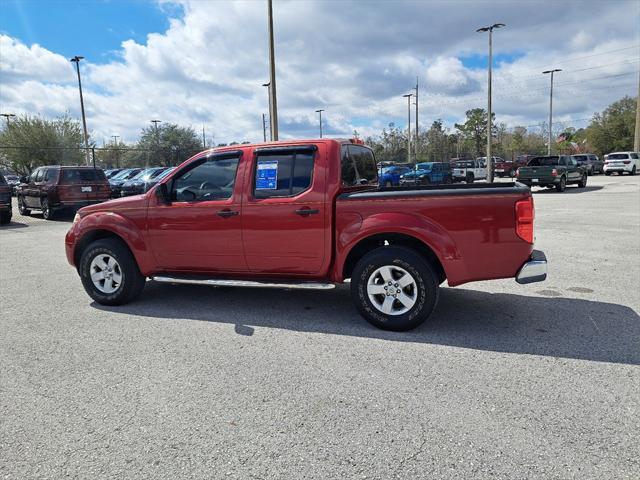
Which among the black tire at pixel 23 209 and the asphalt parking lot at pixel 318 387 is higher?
the black tire at pixel 23 209

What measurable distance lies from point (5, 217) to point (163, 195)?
12903 millimetres

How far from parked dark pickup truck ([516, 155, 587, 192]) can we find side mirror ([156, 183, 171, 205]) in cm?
2125

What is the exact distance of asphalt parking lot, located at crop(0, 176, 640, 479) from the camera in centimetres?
274

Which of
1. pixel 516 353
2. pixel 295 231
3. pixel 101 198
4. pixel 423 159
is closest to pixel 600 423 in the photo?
pixel 516 353

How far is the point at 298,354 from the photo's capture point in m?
4.24

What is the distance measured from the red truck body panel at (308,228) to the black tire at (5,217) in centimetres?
1150

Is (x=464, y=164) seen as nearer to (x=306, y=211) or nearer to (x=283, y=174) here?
(x=283, y=174)

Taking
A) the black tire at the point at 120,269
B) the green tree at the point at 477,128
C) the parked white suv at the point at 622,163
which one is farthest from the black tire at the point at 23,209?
the green tree at the point at 477,128

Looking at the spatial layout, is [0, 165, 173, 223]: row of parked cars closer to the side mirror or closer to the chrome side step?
the side mirror

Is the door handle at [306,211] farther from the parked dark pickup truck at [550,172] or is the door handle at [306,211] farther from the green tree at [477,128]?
the green tree at [477,128]

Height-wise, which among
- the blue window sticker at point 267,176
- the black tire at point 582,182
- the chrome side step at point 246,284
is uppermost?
the blue window sticker at point 267,176

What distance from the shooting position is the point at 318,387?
11.9ft

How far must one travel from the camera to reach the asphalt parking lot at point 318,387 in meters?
2.74

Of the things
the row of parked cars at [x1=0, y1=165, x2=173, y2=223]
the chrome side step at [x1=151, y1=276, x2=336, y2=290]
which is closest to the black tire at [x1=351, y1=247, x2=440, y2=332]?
the chrome side step at [x1=151, y1=276, x2=336, y2=290]
